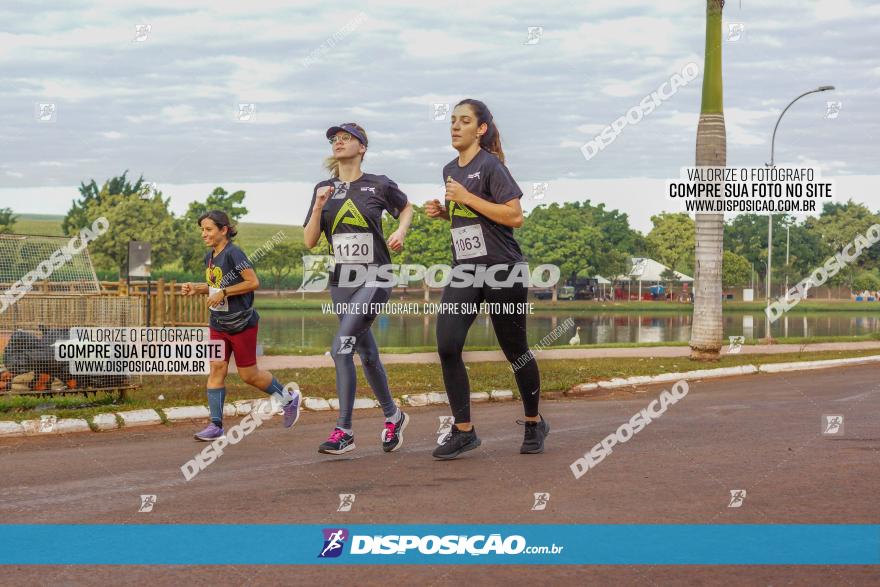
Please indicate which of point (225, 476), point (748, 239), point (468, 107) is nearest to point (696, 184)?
point (468, 107)

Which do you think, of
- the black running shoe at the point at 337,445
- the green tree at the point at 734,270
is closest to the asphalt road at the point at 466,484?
the black running shoe at the point at 337,445

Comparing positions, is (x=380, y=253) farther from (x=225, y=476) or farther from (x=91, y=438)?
(x=91, y=438)

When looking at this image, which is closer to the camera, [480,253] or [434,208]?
[480,253]

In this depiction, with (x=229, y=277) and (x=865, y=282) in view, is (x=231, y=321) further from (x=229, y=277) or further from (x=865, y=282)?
(x=865, y=282)

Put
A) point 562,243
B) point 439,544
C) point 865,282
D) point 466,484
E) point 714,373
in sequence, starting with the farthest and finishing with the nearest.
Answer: point 865,282 < point 562,243 < point 714,373 < point 466,484 < point 439,544

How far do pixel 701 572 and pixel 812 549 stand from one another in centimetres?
67

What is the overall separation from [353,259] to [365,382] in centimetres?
576

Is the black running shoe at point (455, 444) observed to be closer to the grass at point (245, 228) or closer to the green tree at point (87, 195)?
the green tree at point (87, 195)

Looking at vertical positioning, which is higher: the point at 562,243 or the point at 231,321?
the point at 562,243

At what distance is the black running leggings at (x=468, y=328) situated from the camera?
6781 mm

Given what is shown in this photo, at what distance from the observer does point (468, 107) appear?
7.03 metres

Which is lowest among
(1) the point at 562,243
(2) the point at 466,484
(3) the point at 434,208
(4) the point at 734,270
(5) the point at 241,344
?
(2) the point at 466,484

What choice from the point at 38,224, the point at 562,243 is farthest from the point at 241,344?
the point at 38,224

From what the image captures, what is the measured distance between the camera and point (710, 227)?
1744 centimetres
